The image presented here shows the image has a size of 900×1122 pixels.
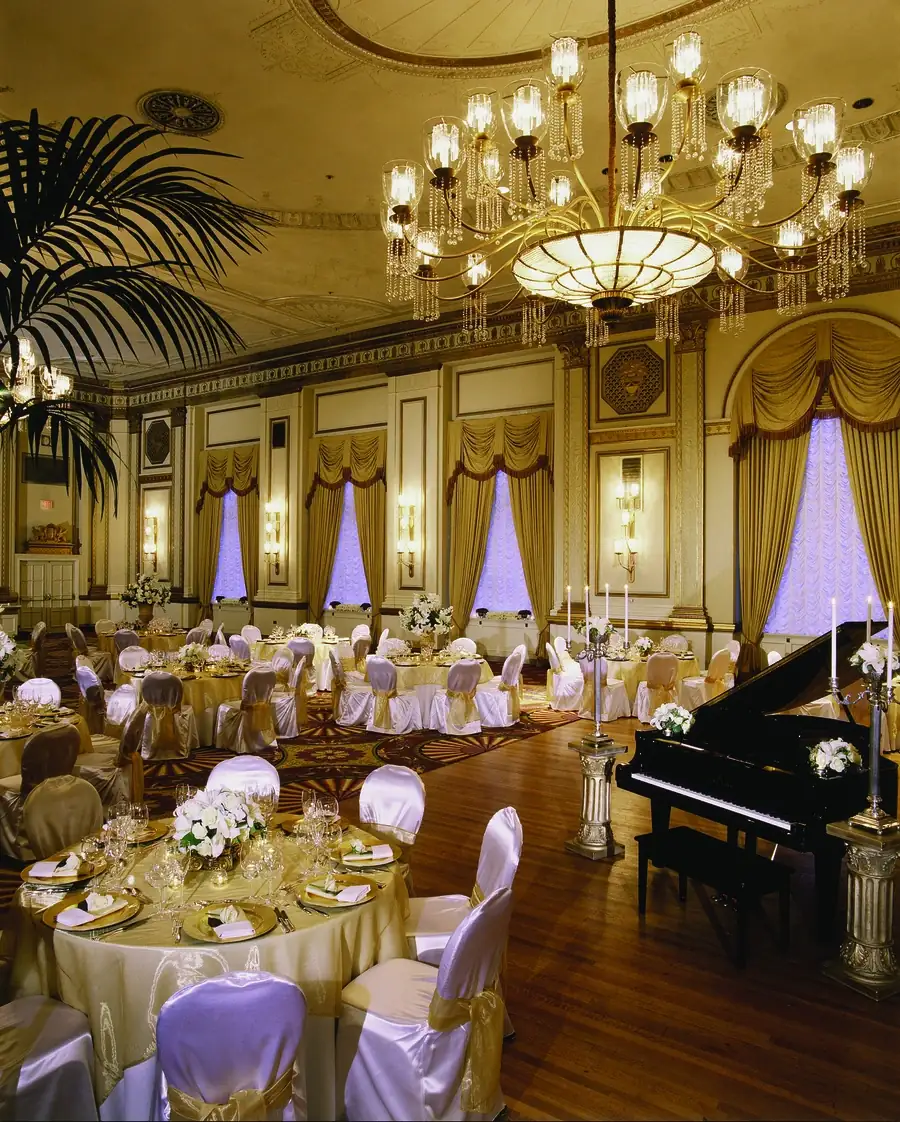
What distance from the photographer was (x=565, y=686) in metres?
8.90

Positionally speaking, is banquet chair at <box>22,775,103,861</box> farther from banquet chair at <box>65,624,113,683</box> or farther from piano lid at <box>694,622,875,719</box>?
banquet chair at <box>65,624,113,683</box>

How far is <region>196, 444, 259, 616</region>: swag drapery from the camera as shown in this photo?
1406cm

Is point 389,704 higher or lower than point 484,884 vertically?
lower

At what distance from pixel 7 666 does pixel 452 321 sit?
7920 mm

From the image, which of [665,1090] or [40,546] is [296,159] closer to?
[665,1090]

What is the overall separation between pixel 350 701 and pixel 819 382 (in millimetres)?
6055

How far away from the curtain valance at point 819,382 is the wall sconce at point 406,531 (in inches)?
183

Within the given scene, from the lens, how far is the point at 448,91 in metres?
6.19

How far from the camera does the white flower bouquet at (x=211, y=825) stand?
101 inches

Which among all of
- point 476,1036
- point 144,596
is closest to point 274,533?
point 144,596

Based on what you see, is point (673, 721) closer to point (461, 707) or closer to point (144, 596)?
point (461, 707)

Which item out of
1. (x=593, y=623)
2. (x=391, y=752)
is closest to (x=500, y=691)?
(x=391, y=752)

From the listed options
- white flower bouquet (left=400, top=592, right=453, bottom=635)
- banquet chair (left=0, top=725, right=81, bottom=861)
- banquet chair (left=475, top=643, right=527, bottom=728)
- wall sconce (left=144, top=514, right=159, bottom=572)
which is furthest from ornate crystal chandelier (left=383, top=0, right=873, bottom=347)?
wall sconce (left=144, top=514, right=159, bottom=572)

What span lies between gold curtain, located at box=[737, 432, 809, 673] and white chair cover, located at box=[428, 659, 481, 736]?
3325 millimetres
